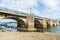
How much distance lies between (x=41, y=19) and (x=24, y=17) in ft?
56.6

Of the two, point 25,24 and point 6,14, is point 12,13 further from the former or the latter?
point 25,24

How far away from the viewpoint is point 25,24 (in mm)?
→ 58625

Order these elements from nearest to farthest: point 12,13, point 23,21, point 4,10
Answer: point 4,10, point 12,13, point 23,21

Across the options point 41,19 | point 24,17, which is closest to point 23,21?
point 24,17

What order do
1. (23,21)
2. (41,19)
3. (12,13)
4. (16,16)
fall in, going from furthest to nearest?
(41,19) → (23,21) → (16,16) → (12,13)

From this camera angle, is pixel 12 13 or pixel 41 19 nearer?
pixel 12 13

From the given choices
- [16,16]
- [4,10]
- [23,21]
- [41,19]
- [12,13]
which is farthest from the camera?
[41,19]

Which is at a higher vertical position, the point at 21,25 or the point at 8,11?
the point at 8,11

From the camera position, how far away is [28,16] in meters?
56.8

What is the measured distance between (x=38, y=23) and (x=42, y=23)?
344 centimetres

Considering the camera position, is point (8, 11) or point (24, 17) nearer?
point (8, 11)

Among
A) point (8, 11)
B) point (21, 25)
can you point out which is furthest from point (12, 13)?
point (21, 25)

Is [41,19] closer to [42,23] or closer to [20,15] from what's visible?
[42,23]

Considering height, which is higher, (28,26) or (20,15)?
(20,15)
